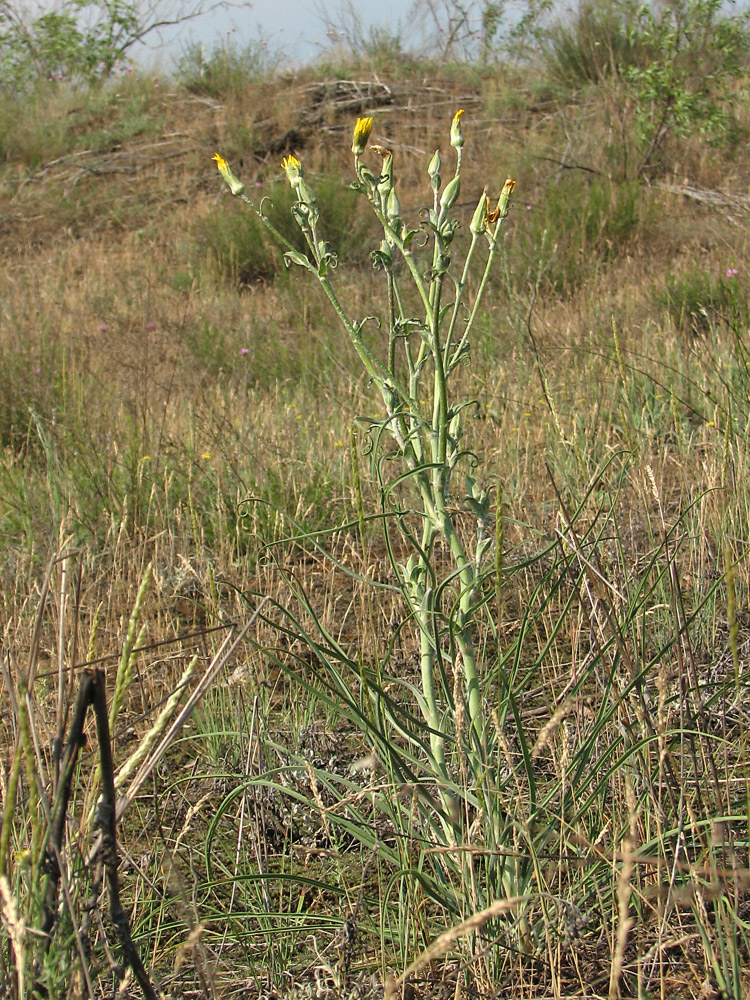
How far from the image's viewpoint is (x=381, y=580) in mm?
2355

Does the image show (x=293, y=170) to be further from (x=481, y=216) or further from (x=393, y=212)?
(x=481, y=216)

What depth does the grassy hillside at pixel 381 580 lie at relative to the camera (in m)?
1.08

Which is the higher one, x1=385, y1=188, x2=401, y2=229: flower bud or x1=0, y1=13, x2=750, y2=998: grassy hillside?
x1=385, y1=188, x2=401, y2=229: flower bud

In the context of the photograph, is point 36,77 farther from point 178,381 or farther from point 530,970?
point 530,970

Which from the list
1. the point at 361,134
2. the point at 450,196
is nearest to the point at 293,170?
the point at 361,134

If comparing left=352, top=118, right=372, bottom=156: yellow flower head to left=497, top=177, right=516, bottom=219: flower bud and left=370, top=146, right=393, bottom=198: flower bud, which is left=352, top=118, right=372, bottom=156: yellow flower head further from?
left=497, top=177, right=516, bottom=219: flower bud

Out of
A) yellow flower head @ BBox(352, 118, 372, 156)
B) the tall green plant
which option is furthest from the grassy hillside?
yellow flower head @ BBox(352, 118, 372, 156)

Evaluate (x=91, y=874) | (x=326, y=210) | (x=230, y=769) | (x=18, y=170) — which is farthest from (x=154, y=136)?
(x=91, y=874)

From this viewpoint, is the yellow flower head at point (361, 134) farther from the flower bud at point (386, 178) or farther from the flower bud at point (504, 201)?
the flower bud at point (504, 201)

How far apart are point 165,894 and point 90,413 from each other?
9.06 ft

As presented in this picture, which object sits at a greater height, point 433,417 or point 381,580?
point 433,417

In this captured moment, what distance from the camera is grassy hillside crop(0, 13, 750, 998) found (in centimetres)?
108

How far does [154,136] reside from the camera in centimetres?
949

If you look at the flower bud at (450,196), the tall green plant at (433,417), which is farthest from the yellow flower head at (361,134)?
the flower bud at (450,196)
